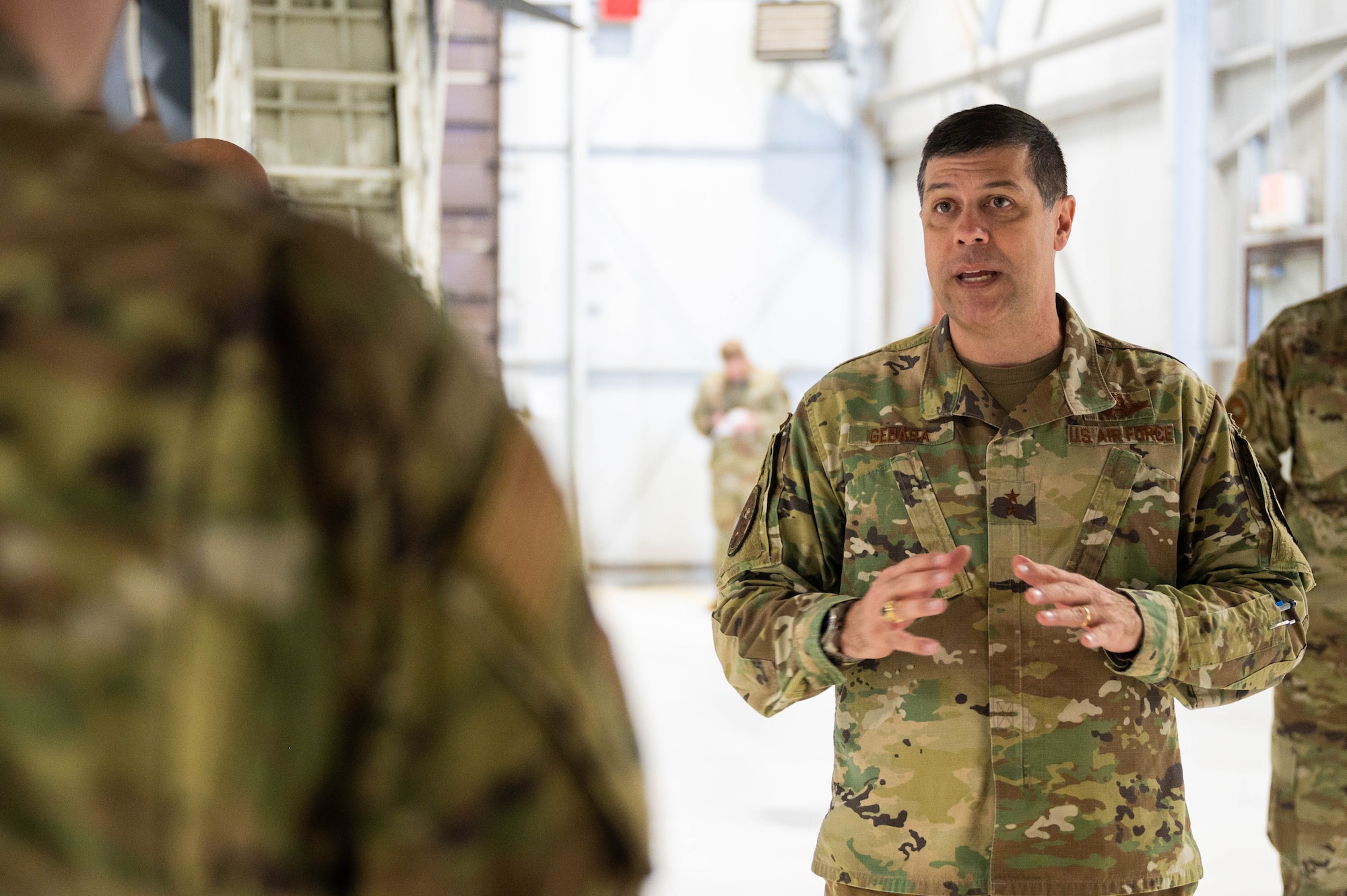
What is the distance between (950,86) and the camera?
38.4ft

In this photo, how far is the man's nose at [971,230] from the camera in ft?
6.54

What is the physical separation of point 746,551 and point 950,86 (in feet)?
34.5

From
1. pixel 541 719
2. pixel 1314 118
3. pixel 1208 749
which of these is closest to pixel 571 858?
pixel 541 719

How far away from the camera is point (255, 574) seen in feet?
1.53

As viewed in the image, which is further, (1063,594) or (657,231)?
(657,231)

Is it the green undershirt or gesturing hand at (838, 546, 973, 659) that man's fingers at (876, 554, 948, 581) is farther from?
the green undershirt

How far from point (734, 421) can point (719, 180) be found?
3716 millimetres

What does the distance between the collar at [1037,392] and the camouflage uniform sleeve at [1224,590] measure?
15 centimetres

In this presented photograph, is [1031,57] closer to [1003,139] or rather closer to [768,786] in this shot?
[768,786]

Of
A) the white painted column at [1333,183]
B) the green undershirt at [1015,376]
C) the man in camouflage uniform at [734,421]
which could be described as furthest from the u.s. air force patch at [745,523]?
the man in camouflage uniform at [734,421]

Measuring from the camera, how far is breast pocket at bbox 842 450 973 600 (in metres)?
1.93

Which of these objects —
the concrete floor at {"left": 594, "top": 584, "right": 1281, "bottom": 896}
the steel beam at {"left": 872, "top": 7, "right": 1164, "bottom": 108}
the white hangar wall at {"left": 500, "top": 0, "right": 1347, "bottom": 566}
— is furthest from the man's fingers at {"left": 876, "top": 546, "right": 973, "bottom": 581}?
the white hangar wall at {"left": 500, "top": 0, "right": 1347, "bottom": 566}

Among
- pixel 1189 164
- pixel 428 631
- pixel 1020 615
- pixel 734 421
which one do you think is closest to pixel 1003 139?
pixel 1020 615

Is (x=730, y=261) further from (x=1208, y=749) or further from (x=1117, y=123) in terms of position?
(x=1208, y=749)
